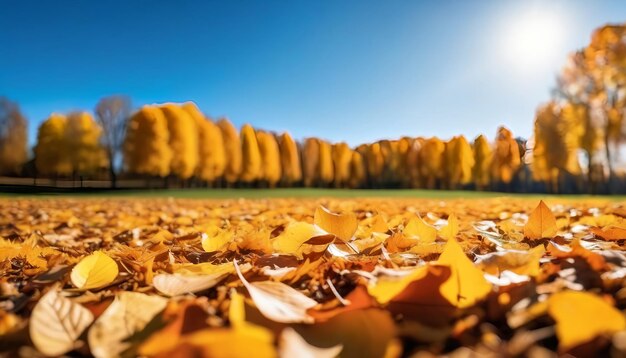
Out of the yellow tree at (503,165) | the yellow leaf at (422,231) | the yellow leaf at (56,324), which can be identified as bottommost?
the yellow leaf at (56,324)

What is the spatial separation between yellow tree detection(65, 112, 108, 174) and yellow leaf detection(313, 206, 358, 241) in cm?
3103

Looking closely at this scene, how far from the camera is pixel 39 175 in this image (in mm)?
28500

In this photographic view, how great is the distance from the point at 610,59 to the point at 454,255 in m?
22.1

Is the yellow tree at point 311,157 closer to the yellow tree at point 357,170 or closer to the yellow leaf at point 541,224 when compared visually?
the yellow tree at point 357,170

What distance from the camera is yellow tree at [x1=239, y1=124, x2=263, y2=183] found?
1417 inches

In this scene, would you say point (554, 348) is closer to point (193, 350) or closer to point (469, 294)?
point (469, 294)

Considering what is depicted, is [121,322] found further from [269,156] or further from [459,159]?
[269,156]

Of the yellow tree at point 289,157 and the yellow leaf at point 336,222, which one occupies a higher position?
the yellow tree at point 289,157

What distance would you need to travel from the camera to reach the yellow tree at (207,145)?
31711mm

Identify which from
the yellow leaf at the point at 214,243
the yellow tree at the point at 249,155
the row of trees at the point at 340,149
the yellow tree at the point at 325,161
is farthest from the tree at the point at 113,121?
the yellow leaf at the point at 214,243

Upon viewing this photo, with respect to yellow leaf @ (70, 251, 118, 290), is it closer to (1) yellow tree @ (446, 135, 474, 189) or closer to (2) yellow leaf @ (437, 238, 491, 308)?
(2) yellow leaf @ (437, 238, 491, 308)

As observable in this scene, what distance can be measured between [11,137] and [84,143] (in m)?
4.60

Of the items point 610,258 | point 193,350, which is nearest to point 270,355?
point 193,350

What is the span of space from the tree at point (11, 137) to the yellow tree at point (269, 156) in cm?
1840
